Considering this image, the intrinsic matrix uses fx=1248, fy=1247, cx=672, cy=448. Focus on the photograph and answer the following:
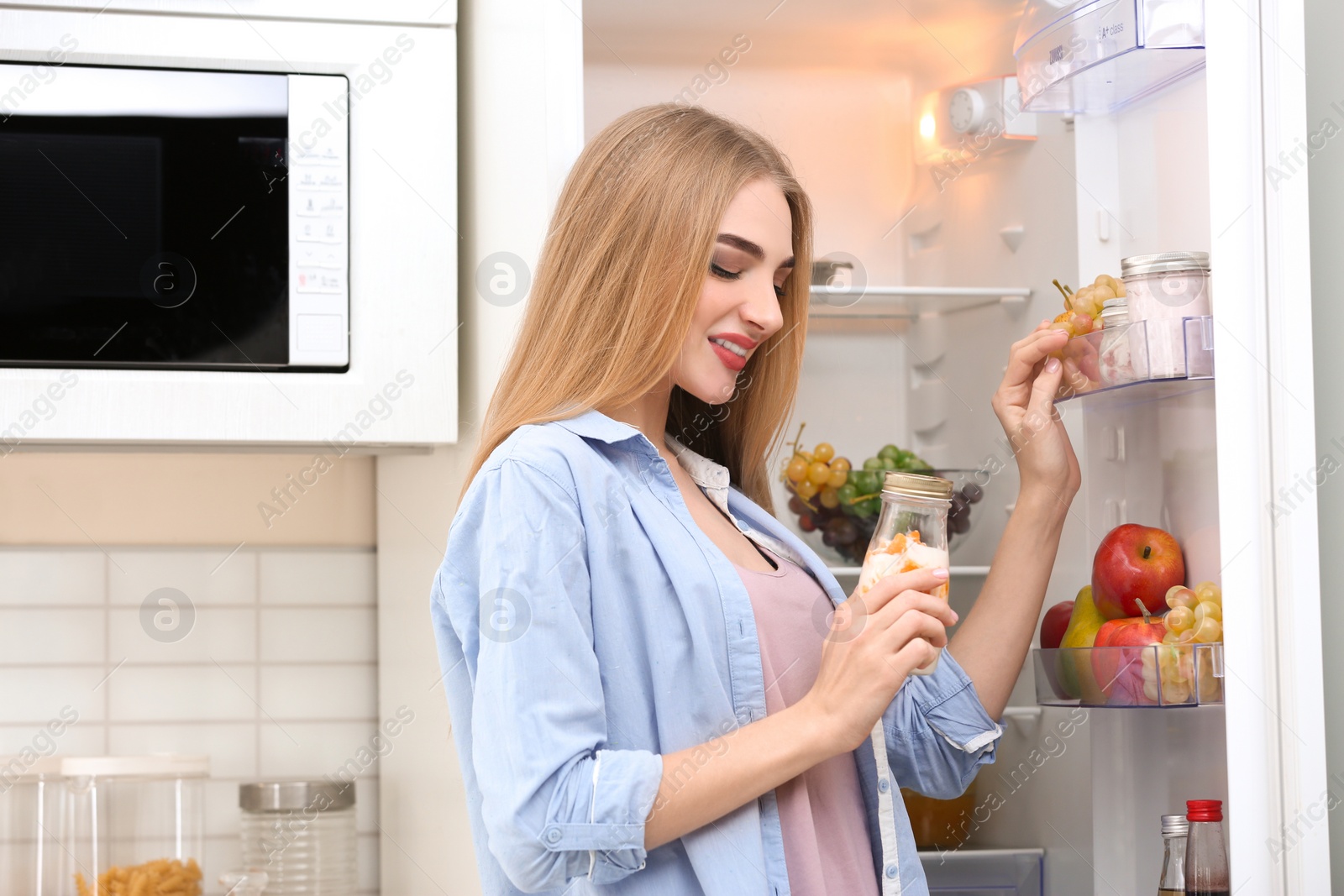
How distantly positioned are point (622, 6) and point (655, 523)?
0.73 meters

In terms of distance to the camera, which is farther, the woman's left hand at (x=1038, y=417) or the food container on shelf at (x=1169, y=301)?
the woman's left hand at (x=1038, y=417)

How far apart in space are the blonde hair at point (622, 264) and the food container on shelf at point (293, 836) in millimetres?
772

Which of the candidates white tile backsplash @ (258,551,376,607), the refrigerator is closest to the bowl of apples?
the refrigerator

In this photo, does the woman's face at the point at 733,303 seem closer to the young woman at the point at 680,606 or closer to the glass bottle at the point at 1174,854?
the young woman at the point at 680,606

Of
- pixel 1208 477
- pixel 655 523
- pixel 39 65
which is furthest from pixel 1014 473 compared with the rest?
pixel 39 65

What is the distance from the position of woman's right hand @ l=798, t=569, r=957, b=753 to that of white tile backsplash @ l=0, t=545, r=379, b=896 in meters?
0.99

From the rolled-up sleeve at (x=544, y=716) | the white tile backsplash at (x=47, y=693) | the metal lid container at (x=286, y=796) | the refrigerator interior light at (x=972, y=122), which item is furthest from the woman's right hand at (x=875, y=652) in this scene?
the white tile backsplash at (x=47, y=693)

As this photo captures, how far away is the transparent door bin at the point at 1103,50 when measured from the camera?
106 centimetres

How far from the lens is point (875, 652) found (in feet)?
2.83

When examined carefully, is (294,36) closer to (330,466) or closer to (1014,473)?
(330,466)

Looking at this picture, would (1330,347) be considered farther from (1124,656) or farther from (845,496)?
(845,496)

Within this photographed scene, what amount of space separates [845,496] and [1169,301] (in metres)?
0.52

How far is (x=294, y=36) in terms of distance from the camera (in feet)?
4.28

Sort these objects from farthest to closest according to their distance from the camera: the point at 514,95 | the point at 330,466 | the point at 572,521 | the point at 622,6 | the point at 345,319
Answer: the point at 330,466 < the point at 622,6 < the point at 345,319 < the point at 514,95 < the point at 572,521
